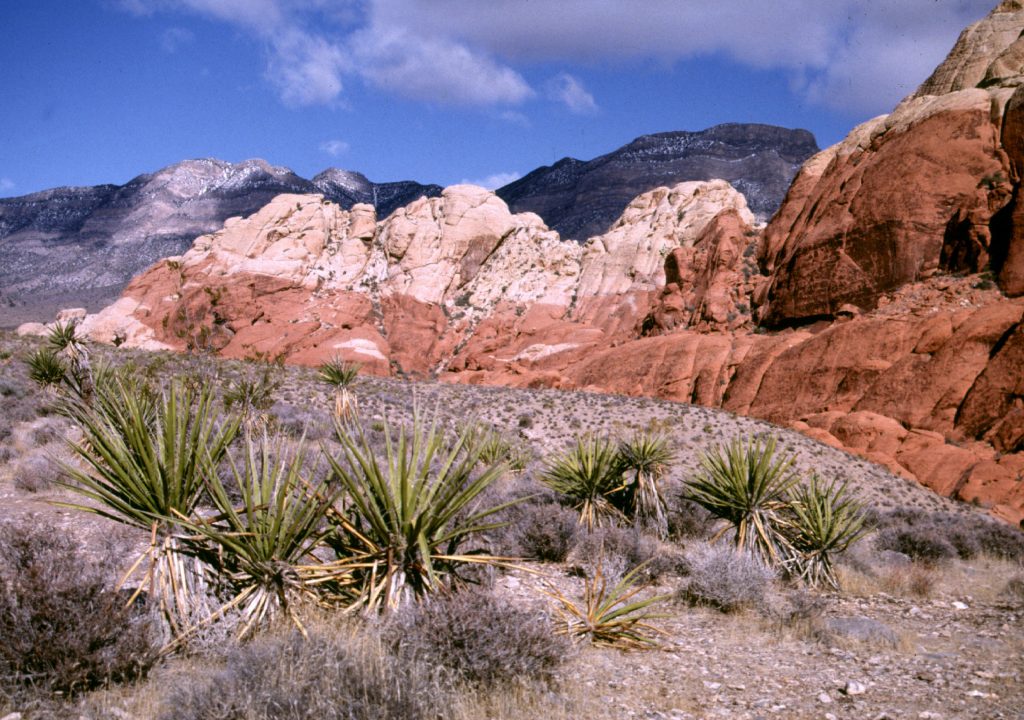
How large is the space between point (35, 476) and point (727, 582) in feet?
33.2

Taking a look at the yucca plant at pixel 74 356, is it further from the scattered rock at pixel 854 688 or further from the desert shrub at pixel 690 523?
the scattered rock at pixel 854 688

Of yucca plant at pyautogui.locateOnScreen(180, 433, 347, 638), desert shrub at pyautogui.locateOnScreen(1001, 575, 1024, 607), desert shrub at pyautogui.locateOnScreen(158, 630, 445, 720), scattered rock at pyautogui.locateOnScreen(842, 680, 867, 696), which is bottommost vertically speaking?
desert shrub at pyautogui.locateOnScreen(1001, 575, 1024, 607)

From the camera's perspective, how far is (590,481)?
10.2 meters

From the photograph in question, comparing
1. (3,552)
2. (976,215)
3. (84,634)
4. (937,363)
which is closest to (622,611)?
(84,634)

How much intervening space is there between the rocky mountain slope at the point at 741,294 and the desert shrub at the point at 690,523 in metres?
11.8

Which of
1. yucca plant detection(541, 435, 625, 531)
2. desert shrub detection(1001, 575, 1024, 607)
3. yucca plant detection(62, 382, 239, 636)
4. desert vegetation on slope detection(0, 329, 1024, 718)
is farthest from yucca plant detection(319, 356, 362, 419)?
desert shrub detection(1001, 575, 1024, 607)

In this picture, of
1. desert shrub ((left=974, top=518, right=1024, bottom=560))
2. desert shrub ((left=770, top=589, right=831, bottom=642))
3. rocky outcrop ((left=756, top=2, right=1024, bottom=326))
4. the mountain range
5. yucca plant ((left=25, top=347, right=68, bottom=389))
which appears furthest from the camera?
the mountain range

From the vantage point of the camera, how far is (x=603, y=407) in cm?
2777

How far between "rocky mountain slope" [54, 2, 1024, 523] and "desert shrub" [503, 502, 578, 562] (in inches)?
445

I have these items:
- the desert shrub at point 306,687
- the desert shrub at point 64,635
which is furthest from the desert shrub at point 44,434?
the desert shrub at point 306,687

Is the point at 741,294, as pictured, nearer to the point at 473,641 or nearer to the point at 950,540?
the point at 950,540

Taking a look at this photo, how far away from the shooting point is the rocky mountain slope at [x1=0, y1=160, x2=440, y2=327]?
319ft

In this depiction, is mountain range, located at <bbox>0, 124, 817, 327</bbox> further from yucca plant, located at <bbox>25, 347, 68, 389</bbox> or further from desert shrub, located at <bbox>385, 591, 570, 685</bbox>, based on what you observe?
desert shrub, located at <bbox>385, 591, 570, 685</bbox>

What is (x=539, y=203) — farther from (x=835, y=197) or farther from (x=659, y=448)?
(x=659, y=448)
